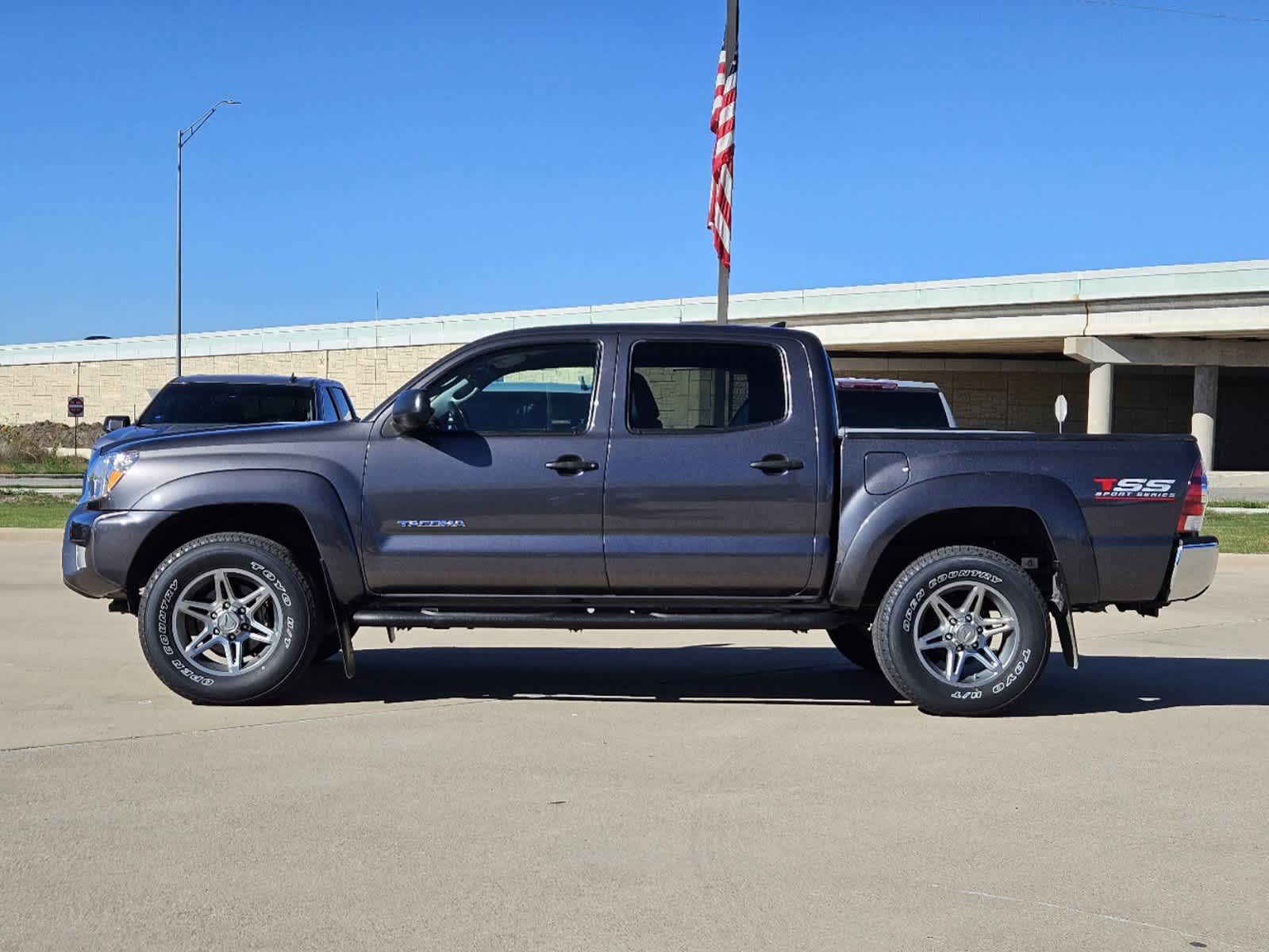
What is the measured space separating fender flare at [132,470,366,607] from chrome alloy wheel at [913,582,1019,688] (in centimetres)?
297

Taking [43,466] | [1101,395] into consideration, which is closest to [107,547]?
[43,466]

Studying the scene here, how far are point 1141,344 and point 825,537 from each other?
152 feet

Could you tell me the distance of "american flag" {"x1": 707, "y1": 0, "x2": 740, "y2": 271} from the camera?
1775cm

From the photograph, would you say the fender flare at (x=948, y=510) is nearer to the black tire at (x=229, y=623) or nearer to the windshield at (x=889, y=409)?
the black tire at (x=229, y=623)

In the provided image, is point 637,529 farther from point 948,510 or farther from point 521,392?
point 948,510

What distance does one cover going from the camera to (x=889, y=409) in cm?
1427

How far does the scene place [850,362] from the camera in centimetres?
6094

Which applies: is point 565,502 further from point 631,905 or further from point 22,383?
point 22,383

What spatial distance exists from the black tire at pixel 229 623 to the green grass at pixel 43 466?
32.7 m

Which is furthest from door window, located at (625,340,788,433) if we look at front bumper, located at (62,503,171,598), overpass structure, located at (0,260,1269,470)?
overpass structure, located at (0,260,1269,470)

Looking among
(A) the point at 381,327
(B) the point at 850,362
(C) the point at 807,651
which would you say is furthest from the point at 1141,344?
(C) the point at 807,651

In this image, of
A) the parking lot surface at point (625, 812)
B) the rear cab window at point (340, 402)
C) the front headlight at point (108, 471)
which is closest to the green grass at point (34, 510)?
the rear cab window at point (340, 402)

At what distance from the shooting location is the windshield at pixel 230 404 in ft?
48.3

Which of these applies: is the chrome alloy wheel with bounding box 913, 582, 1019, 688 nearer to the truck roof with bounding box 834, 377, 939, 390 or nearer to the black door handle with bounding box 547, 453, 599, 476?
the black door handle with bounding box 547, 453, 599, 476
